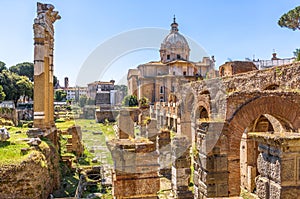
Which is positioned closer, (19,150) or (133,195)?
(133,195)

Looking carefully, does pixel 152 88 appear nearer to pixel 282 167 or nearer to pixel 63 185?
pixel 63 185

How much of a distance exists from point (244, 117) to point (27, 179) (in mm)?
5954

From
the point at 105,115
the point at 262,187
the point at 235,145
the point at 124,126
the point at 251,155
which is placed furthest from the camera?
the point at 105,115

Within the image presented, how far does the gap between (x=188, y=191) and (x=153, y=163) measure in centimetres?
432

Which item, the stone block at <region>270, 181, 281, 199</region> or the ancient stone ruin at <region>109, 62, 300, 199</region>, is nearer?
the stone block at <region>270, 181, 281, 199</region>

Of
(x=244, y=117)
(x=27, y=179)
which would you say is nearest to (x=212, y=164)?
(x=244, y=117)

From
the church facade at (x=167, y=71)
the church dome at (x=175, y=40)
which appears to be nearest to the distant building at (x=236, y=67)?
the church facade at (x=167, y=71)

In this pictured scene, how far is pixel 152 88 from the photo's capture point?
4347 cm

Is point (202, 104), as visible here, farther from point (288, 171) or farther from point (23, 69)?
point (23, 69)

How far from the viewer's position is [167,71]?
140 ft

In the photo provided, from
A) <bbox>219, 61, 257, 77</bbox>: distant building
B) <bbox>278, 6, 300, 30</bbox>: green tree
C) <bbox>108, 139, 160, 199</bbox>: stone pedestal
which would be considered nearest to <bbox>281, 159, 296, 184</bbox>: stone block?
<bbox>108, 139, 160, 199</bbox>: stone pedestal

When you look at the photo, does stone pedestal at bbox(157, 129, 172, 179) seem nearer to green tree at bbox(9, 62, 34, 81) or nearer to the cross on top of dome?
the cross on top of dome

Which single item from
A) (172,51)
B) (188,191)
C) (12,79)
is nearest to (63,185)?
(188,191)

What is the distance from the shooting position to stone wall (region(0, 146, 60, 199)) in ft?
19.6
